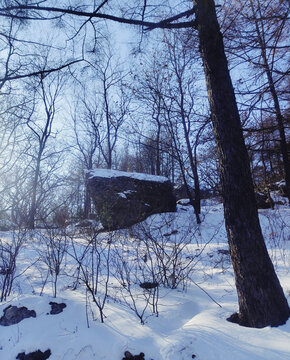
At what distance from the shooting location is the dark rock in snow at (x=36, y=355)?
2.12 metres

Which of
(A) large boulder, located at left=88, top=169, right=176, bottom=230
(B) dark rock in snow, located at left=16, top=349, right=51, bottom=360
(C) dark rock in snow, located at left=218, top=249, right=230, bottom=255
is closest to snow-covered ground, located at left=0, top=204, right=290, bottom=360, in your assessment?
(B) dark rock in snow, located at left=16, top=349, right=51, bottom=360

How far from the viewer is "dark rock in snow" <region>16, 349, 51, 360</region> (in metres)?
2.12

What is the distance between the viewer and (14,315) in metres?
2.74

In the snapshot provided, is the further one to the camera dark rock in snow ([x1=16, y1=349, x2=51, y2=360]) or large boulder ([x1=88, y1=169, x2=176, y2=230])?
large boulder ([x1=88, y1=169, x2=176, y2=230])

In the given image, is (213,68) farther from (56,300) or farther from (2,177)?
(2,177)

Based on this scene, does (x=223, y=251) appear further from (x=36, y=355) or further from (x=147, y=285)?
(x=36, y=355)

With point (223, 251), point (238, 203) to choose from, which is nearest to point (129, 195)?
point (223, 251)

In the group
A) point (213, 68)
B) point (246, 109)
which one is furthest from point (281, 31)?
point (213, 68)

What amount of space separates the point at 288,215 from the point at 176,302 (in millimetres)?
7250

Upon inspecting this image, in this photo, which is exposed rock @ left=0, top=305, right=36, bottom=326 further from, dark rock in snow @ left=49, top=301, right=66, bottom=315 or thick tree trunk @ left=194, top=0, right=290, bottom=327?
thick tree trunk @ left=194, top=0, right=290, bottom=327

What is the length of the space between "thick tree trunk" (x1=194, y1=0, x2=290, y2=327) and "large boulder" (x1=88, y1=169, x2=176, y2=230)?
5.86 meters

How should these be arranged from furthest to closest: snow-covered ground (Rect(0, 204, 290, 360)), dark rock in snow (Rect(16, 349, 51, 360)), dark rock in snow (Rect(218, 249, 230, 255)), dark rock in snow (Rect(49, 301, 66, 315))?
dark rock in snow (Rect(218, 249, 230, 255)) → dark rock in snow (Rect(49, 301, 66, 315)) → dark rock in snow (Rect(16, 349, 51, 360)) → snow-covered ground (Rect(0, 204, 290, 360))

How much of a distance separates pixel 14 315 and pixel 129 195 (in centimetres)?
667

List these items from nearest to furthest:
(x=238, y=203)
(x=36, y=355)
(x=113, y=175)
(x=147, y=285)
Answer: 1. (x=36, y=355)
2. (x=238, y=203)
3. (x=147, y=285)
4. (x=113, y=175)
